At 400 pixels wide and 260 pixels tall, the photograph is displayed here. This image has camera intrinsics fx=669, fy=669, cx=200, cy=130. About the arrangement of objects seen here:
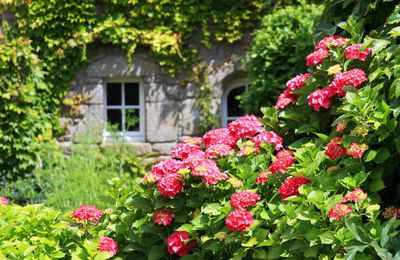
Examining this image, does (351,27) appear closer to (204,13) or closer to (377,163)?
(377,163)

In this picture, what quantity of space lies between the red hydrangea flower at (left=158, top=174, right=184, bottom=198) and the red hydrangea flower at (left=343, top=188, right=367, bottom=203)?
70 centimetres

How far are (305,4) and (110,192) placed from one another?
4.43 meters

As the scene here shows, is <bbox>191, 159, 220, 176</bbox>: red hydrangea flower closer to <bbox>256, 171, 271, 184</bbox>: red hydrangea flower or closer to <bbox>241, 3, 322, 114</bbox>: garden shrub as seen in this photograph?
<bbox>256, 171, 271, 184</bbox>: red hydrangea flower

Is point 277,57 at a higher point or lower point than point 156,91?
higher

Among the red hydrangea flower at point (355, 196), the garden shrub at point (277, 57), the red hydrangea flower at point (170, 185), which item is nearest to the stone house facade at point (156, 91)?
the garden shrub at point (277, 57)

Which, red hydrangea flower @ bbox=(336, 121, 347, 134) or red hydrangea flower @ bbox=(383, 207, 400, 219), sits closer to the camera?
red hydrangea flower @ bbox=(383, 207, 400, 219)

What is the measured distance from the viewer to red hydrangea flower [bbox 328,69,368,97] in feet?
8.87

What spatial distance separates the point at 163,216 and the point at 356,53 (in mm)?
1057

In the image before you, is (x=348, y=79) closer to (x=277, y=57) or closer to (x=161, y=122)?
(x=277, y=57)

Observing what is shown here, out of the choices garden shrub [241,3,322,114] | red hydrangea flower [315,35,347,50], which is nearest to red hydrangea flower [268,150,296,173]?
red hydrangea flower [315,35,347,50]

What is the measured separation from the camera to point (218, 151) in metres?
2.82

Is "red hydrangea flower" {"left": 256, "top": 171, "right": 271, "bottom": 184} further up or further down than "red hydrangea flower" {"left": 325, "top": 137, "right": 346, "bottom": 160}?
further down

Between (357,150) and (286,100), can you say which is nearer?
(357,150)

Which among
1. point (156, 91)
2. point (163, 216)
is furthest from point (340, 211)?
point (156, 91)
